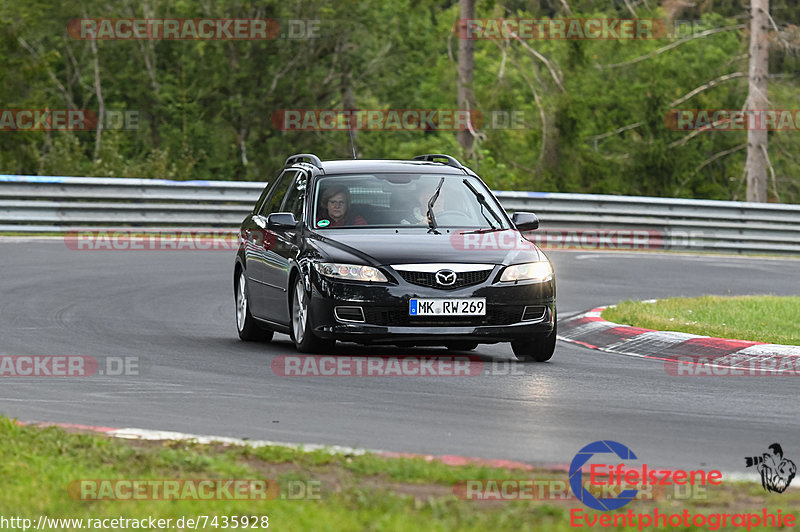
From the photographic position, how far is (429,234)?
12062mm

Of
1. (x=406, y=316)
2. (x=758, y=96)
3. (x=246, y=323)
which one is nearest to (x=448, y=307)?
(x=406, y=316)

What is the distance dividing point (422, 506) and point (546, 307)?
19.4ft

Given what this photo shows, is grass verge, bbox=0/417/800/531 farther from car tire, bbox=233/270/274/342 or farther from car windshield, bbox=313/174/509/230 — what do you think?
car tire, bbox=233/270/274/342

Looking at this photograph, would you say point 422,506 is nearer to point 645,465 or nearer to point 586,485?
point 586,485

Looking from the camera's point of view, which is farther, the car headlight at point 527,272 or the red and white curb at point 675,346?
the red and white curb at point 675,346

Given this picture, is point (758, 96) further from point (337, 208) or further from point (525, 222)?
point (337, 208)

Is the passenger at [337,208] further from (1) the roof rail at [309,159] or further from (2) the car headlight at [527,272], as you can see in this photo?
(2) the car headlight at [527,272]

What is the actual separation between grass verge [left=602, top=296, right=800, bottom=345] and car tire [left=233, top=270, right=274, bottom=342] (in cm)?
361

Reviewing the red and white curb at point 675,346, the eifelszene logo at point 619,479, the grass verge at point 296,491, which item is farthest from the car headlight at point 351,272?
the eifelszene logo at point 619,479

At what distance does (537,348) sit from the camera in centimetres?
1207

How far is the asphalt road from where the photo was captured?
7.93 metres

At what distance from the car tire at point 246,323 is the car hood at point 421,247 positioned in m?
1.74

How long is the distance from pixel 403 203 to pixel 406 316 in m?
1.66

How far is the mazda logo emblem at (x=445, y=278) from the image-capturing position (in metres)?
11.3
